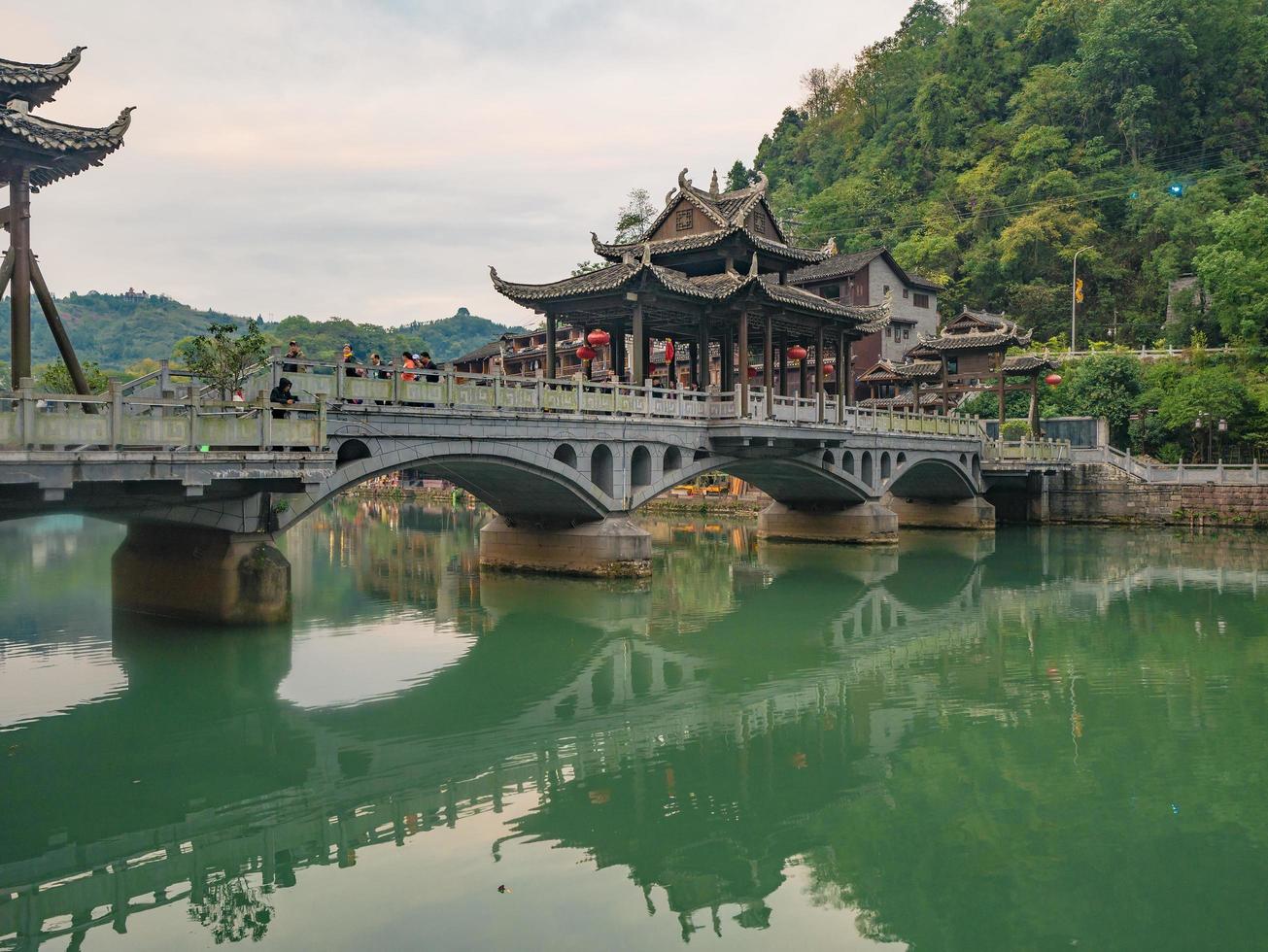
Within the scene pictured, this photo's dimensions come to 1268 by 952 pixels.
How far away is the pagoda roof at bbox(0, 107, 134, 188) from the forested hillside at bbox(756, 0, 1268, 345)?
5348 centimetres

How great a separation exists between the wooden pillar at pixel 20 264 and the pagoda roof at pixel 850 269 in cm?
4549

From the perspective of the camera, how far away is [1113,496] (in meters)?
47.6

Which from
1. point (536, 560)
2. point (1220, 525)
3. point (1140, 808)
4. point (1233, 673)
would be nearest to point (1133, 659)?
point (1233, 673)

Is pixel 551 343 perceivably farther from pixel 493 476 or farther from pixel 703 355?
pixel 493 476

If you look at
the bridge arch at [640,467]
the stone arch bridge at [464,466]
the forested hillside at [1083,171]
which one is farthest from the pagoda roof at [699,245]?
the forested hillside at [1083,171]

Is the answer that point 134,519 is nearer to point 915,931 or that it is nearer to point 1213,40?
A: point 915,931

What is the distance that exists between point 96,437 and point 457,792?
742 cm

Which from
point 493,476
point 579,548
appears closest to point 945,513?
point 579,548

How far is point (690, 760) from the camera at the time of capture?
13.3 metres

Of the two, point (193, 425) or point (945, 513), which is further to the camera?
point (945, 513)

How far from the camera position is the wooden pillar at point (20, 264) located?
620 inches

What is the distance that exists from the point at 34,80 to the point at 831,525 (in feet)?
99.4

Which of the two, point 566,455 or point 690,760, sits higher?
point 566,455

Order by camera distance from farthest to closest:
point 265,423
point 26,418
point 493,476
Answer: point 493,476 → point 265,423 → point 26,418
